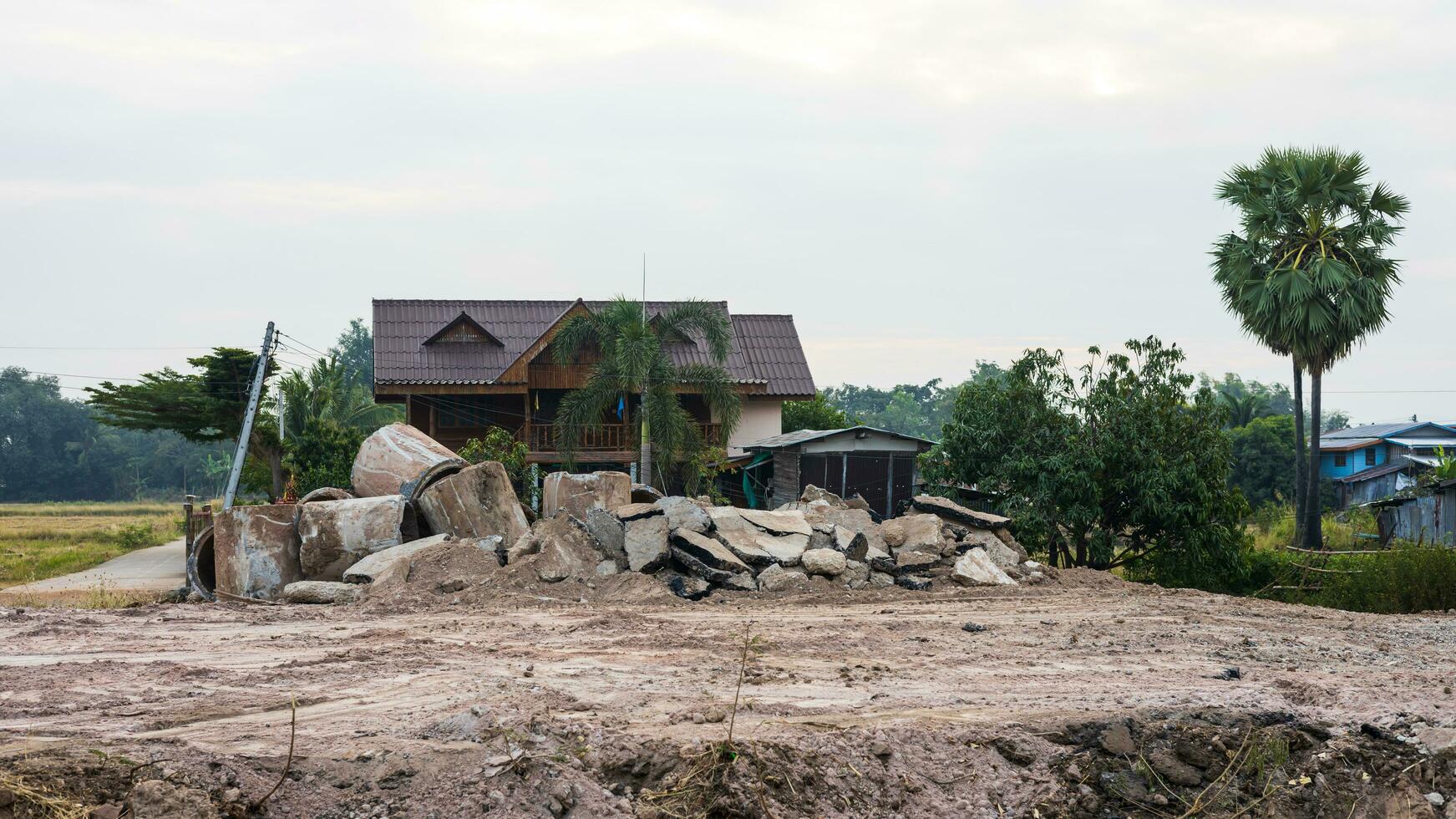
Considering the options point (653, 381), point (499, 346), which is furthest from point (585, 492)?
point (499, 346)

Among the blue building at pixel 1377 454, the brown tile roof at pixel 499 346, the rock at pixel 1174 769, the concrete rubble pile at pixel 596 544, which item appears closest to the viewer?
the rock at pixel 1174 769

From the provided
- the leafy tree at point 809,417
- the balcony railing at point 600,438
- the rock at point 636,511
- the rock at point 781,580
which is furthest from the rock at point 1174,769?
the leafy tree at point 809,417

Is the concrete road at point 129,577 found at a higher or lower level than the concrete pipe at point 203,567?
lower

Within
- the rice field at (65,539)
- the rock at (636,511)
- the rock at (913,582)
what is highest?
the rock at (636,511)

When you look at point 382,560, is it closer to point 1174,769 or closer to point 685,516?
point 685,516

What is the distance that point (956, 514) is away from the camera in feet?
57.7

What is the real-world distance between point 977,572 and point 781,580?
9.31 feet

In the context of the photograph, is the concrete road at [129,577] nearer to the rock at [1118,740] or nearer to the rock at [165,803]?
the rock at [165,803]

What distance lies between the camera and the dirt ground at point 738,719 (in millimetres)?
6449

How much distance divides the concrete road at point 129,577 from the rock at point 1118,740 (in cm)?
1553

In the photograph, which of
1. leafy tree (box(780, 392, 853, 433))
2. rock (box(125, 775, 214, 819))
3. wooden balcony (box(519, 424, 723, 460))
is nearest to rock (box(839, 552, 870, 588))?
rock (box(125, 775, 214, 819))

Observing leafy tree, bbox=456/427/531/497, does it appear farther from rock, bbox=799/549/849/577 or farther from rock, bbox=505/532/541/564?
rock, bbox=799/549/849/577

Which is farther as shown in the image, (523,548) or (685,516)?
(685,516)

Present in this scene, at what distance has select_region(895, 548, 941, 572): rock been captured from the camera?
51.1 ft
